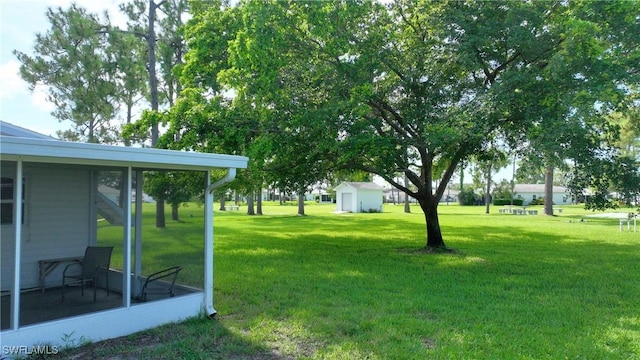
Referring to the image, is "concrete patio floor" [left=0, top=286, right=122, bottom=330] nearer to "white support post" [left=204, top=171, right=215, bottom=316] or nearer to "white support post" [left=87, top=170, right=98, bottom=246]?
"white support post" [left=87, top=170, right=98, bottom=246]

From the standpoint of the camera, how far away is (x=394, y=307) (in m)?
6.16

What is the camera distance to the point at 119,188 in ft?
18.3

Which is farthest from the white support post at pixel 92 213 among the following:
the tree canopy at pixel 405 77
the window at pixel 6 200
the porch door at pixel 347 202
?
the porch door at pixel 347 202

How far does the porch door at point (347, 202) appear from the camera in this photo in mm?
35750

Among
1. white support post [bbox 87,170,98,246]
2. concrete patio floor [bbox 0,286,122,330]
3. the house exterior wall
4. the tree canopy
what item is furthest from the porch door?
concrete patio floor [bbox 0,286,122,330]

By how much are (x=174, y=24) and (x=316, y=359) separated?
48.0ft

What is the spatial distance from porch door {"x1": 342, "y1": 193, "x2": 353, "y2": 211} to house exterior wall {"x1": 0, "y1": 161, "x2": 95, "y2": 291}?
29521 millimetres

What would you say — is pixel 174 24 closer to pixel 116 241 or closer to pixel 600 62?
pixel 116 241

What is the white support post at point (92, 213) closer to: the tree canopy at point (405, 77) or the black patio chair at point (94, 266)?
the black patio chair at point (94, 266)

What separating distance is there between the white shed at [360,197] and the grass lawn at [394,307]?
2386 centimetres

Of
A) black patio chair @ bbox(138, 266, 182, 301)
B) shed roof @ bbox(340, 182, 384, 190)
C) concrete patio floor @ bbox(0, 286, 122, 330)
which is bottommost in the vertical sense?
concrete patio floor @ bbox(0, 286, 122, 330)

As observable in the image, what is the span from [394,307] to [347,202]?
98.6ft

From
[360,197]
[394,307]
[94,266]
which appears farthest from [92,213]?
[360,197]

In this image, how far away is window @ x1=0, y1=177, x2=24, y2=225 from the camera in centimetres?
529
